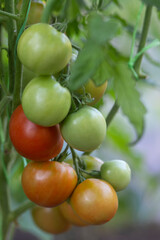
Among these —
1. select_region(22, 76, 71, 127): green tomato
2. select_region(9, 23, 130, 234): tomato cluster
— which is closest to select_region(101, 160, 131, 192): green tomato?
select_region(9, 23, 130, 234): tomato cluster

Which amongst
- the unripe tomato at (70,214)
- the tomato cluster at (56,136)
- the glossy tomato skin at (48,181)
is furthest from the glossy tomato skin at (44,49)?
the unripe tomato at (70,214)

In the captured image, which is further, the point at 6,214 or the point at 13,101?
the point at 6,214

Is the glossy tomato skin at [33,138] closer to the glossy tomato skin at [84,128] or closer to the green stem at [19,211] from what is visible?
the glossy tomato skin at [84,128]

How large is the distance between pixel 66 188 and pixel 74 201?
0.02 meters

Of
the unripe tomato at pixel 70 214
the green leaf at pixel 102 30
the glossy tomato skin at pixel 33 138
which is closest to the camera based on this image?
the green leaf at pixel 102 30

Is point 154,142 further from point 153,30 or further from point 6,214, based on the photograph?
point 6,214

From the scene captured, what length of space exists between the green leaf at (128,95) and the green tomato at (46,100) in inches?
2.1

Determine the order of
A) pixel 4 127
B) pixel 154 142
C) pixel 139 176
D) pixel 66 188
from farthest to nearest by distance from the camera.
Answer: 1. pixel 154 142
2. pixel 139 176
3. pixel 4 127
4. pixel 66 188

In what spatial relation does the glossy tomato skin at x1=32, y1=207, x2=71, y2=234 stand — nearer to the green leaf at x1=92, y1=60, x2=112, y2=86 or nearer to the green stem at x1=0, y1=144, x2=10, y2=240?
the green stem at x1=0, y1=144, x2=10, y2=240

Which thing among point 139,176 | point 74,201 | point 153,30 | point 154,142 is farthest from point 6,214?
point 154,142

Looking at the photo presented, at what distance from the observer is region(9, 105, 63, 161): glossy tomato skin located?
386 mm

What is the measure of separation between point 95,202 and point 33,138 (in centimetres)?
11

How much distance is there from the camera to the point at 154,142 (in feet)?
8.08

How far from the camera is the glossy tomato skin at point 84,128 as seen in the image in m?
0.36
